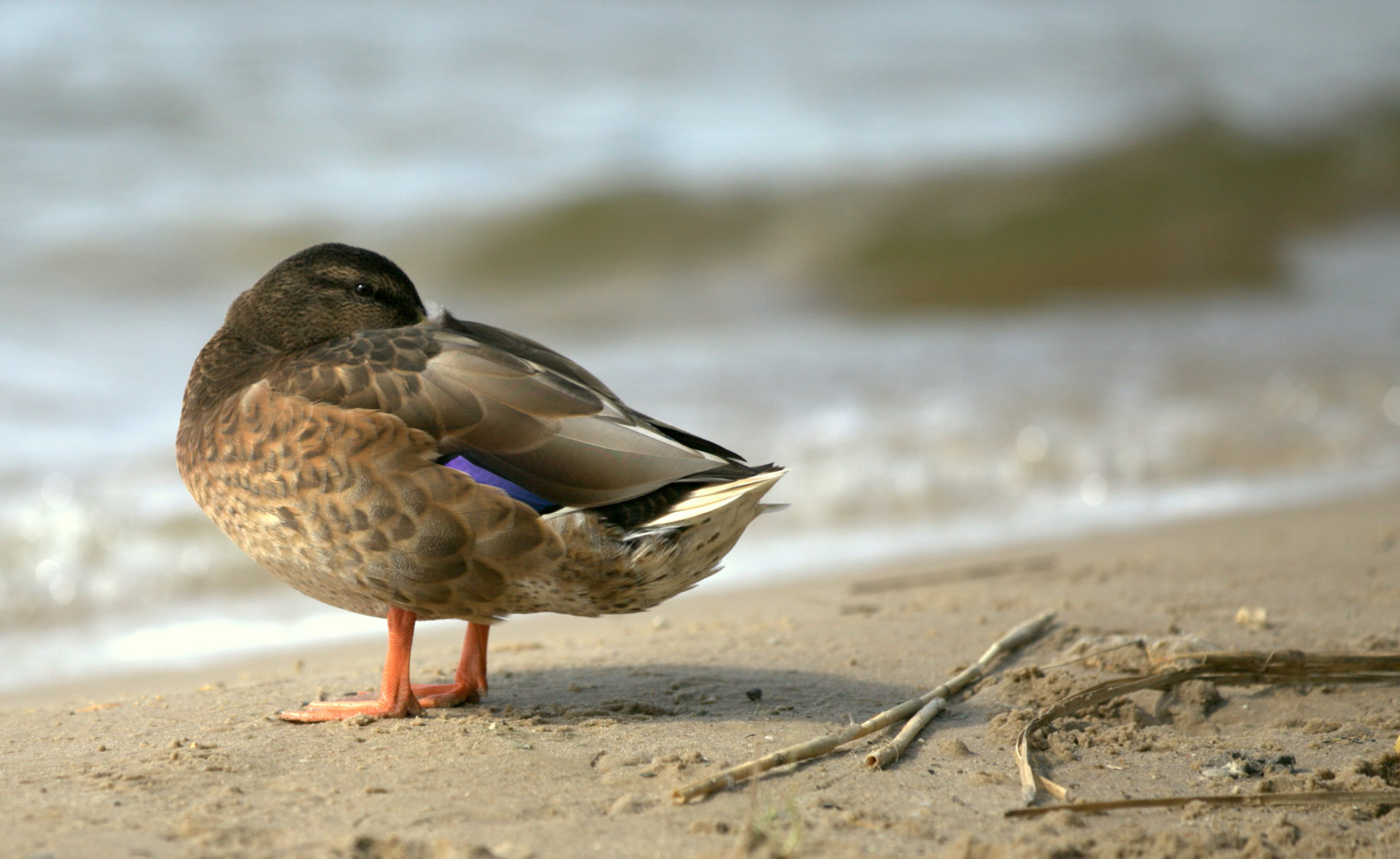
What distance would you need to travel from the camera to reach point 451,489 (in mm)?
2871

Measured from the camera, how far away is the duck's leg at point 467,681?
10.5 feet

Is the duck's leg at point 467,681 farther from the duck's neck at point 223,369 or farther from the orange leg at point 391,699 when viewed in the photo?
the duck's neck at point 223,369

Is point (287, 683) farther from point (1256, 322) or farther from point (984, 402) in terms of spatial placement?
point (1256, 322)

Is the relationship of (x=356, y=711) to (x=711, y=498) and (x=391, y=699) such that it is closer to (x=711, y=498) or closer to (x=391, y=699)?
(x=391, y=699)

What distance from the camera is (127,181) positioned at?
11672 mm

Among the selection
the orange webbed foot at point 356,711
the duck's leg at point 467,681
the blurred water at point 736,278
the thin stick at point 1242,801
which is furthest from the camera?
the blurred water at point 736,278

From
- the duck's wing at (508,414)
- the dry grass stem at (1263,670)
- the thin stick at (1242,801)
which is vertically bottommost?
the thin stick at (1242,801)

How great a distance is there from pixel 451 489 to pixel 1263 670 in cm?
198

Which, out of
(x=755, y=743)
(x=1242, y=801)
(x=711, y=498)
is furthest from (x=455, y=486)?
(x=1242, y=801)

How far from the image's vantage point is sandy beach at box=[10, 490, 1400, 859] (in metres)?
2.35

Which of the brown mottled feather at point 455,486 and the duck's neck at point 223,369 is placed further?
the duck's neck at point 223,369

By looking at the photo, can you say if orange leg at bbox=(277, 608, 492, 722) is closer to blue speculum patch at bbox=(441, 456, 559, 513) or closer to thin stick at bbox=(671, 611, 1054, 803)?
blue speculum patch at bbox=(441, 456, 559, 513)

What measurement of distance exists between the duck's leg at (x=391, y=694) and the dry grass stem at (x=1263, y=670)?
4.93ft

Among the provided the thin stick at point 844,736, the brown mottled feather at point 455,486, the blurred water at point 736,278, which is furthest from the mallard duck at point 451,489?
the blurred water at point 736,278
